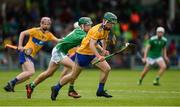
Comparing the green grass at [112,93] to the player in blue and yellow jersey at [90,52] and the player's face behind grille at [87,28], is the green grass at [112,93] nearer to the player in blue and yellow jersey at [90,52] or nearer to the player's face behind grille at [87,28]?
the player in blue and yellow jersey at [90,52]

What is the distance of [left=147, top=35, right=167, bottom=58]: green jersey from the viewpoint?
29.9m

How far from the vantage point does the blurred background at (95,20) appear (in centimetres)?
4078

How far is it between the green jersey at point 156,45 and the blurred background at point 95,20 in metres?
9.73

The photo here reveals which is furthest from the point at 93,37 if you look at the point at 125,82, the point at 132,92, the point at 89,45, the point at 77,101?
the point at 125,82

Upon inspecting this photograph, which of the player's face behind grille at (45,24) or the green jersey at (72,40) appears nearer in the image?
the green jersey at (72,40)

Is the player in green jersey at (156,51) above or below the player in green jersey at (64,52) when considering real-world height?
above

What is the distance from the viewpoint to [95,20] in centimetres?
4131

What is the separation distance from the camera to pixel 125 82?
29.8m

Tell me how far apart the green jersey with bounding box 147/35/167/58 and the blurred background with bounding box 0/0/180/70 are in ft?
31.9

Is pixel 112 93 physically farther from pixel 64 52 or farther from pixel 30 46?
pixel 30 46

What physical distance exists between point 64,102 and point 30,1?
24.3m

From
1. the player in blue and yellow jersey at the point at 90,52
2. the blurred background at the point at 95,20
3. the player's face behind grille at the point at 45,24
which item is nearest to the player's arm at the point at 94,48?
the player in blue and yellow jersey at the point at 90,52

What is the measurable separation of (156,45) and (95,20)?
11.6 metres

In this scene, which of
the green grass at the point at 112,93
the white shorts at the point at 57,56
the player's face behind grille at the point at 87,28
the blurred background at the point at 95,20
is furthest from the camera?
the blurred background at the point at 95,20
